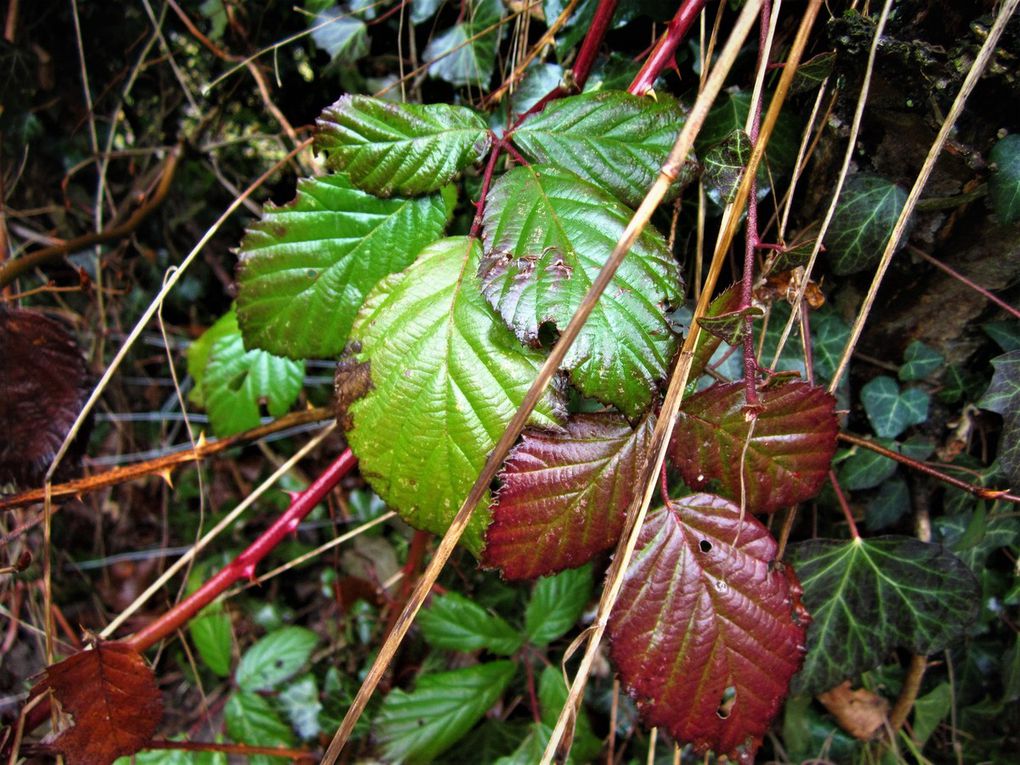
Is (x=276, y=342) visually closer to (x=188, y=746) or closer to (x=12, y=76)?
(x=188, y=746)

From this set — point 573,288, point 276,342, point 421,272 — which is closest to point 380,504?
point 276,342

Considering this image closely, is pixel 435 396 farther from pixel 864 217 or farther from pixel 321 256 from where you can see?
pixel 864 217

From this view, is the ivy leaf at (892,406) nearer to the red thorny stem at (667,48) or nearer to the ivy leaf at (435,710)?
the red thorny stem at (667,48)

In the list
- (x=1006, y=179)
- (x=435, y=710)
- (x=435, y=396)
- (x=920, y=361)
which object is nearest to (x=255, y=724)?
(x=435, y=710)

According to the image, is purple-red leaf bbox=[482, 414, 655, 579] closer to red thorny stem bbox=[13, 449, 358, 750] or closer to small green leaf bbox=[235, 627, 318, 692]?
red thorny stem bbox=[13, 449, 358, 750]

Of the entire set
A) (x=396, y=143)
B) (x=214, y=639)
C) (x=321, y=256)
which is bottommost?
(x=214, y=639)
